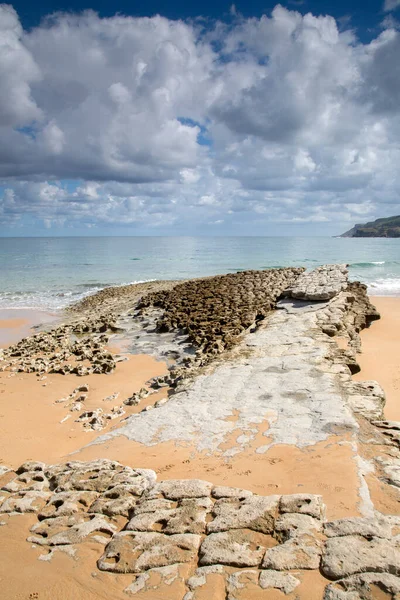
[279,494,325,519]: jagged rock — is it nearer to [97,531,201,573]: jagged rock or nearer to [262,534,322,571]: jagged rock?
[262,534,322,571]: jagged rock

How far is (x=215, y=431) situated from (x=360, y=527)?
2476mm

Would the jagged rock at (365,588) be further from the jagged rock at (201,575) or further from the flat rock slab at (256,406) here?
the flat rock slab at (256,406)

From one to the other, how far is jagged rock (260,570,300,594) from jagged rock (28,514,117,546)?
1.41 meters

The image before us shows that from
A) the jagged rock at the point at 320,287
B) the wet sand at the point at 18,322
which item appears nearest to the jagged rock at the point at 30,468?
the wet sand at the point at 18,322

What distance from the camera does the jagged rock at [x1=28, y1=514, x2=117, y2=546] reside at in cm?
350

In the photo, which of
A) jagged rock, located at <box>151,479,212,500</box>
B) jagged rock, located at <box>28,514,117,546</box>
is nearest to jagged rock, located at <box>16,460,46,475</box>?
jagged rock, located at <box>28,514,117,546</box>

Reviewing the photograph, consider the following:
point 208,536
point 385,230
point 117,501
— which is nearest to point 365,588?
point 208,536

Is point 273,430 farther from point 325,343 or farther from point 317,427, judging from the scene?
point 325,343

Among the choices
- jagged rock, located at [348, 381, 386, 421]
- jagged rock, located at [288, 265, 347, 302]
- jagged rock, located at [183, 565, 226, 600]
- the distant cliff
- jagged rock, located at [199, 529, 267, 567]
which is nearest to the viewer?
jagged rock, located at [183, 565, 226, 600]

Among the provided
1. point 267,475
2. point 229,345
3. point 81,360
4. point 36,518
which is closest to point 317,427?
point 267,475

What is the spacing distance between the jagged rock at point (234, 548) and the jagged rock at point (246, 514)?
0.07 meters

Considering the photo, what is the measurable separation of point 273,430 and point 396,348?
8.16m

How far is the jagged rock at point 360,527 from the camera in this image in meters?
3.21

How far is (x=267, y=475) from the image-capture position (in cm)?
439
